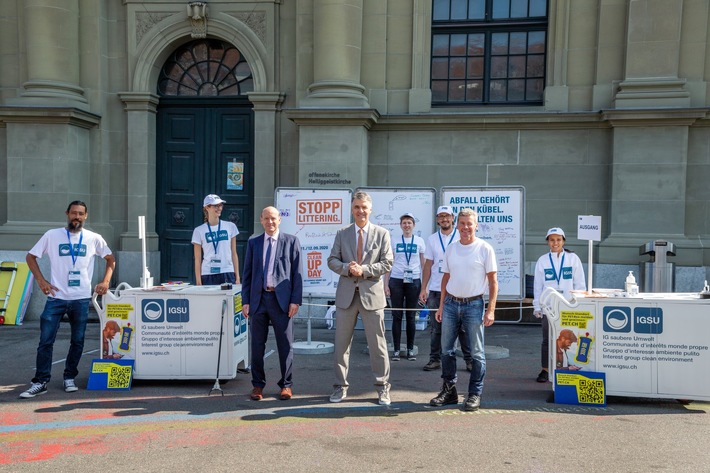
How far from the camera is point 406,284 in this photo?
9.16 meters

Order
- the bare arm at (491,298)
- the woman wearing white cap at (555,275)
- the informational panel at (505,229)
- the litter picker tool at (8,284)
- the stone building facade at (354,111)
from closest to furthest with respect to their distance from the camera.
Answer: the bare arm at (491,298) < the woman wearing white cap at (555,275) < the informational panel at (505,229) < the stone building facade at (354,111) < the litter picker tool at (8,284)

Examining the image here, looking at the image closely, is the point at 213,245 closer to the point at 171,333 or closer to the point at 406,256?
the point at 171,333

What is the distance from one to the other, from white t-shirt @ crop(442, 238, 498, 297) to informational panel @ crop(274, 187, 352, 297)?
3.86 m

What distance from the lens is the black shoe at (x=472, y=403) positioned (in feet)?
21.1

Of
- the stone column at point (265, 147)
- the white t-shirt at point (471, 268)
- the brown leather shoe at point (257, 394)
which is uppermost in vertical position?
the stone column at point (265, 147)

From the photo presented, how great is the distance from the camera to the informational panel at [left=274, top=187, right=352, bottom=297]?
33.4 ft

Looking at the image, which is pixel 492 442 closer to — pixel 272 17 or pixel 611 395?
pixel 611 395

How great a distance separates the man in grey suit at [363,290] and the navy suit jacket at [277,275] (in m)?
0.51

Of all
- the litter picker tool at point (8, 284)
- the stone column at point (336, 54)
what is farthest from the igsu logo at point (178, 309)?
the litter picker tool at point (8, 284)

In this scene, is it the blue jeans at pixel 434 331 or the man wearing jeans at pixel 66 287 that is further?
the blue jeans at pixel 434 331

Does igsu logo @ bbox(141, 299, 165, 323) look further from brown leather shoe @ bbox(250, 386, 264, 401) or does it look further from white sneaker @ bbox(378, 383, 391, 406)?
white sneaker @ bbox(378, 383, 391, 406)

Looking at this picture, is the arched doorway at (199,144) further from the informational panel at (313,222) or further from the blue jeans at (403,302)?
the blue jeans at (403,302)

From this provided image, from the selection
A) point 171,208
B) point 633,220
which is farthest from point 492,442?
point 171,208

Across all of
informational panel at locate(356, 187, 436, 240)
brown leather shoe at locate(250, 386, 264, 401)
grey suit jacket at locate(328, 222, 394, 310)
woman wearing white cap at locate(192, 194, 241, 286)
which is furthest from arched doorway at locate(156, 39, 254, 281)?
grey suit jacket at locate(328, 222, 394, 310)
